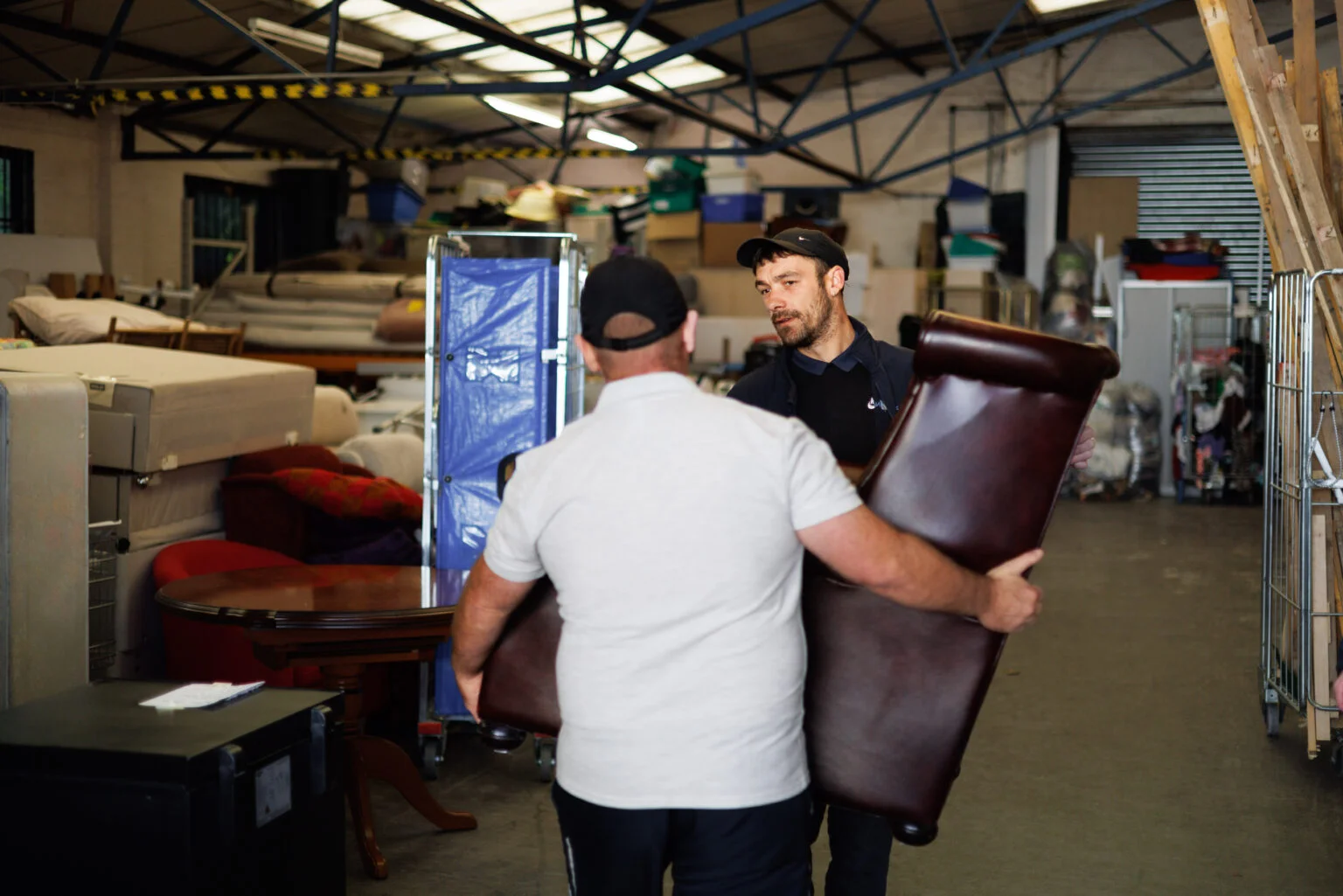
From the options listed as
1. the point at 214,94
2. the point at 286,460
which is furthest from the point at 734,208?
the point at 286,460

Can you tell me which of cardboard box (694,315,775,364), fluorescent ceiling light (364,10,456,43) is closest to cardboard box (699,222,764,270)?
cardboard box (694,315,775,364)

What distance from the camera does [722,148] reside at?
35.3 ft

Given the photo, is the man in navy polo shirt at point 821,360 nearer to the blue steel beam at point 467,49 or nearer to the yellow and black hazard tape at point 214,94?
the yellow and black hazard tape at point 214,94

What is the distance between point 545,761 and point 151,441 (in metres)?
1.57

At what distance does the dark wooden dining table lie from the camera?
3.02 m

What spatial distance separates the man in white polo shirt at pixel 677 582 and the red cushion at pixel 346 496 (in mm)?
2687

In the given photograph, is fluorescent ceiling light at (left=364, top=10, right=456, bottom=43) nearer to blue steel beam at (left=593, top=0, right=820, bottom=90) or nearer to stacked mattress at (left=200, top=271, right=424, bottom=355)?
stacked mattress at (left=200, top=271, right=424, bottom=355)

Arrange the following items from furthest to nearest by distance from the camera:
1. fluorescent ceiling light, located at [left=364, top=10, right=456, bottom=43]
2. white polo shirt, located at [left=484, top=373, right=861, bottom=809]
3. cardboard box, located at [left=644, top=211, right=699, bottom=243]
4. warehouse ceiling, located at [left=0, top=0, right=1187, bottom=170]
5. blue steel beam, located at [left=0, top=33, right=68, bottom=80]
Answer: cardboard box, located at [left=644, top=211, right=699, bottom=243] → fluorescent ceiling light, located at [left=364, top=10, right=456, bottom=43] → blue steel beam, located at [left=0, top=33, right=68, bottom=80] → warehouse ceiling, located at [left=0, top=0, right=1187, bottom=170] → white polo shirt, located at [left=484, top=373, right=861, bottom=809]

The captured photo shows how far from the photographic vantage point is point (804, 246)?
264cm

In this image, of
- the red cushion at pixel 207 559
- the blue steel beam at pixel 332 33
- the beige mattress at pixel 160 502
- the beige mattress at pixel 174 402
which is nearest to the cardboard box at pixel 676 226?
the blue steel beam at pixel 332 33

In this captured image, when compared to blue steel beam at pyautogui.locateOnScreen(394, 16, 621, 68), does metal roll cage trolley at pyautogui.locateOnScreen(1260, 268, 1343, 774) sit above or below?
below

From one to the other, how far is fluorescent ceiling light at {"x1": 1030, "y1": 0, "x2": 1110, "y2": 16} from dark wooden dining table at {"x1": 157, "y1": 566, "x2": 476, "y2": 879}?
8946 mm

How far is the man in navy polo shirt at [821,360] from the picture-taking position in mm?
2619

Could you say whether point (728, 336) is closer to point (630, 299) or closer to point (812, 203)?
point (812, 203)
